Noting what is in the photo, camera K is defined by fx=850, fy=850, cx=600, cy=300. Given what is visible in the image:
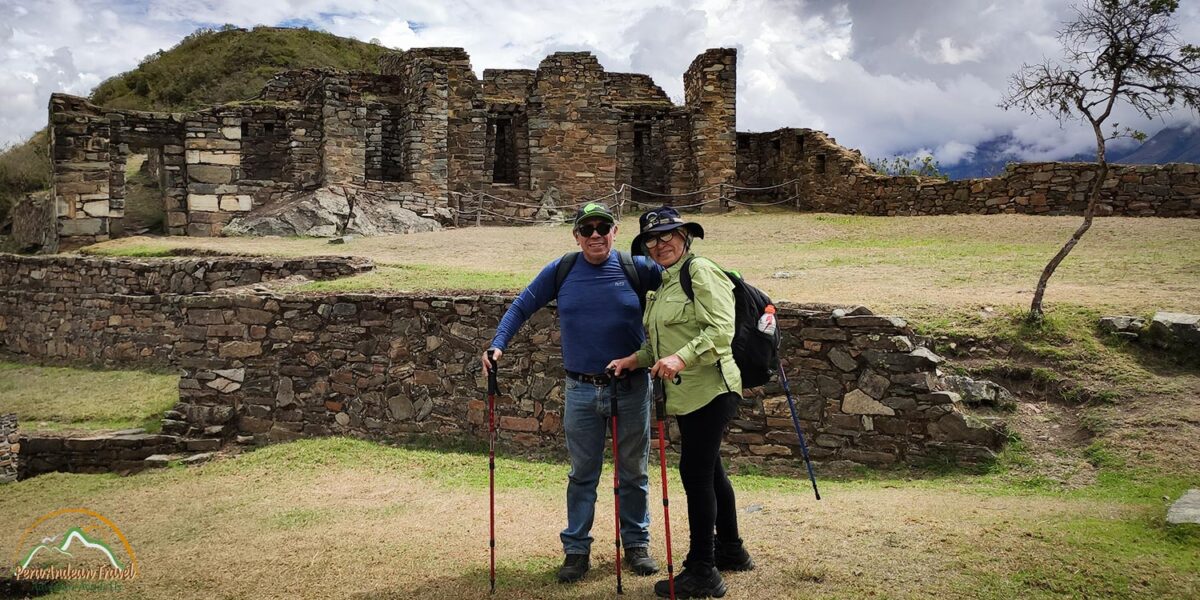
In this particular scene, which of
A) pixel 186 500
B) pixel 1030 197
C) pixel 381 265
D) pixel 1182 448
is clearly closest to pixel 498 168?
pixel 381 265

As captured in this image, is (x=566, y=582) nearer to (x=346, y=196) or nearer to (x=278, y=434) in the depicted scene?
(x=278, y=434)

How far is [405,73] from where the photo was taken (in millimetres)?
24281

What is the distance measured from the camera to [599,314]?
16.4ft

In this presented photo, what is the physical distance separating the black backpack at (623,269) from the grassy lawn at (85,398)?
725 cm

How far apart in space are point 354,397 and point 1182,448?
767cm

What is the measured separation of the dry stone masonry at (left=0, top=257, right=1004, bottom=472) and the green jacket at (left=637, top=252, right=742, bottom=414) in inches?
132

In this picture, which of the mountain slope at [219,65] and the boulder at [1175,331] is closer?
the boulder at [1175,331]

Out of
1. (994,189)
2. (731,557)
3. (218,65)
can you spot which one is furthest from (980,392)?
(218,65)

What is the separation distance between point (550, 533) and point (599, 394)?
1541 millimetres

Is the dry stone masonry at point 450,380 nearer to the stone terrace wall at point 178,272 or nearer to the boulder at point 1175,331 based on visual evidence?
the boulder at point 1175,331

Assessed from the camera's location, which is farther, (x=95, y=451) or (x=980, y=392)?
(x=95, y=451)

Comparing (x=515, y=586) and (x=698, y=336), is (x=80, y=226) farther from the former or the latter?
(x=698, y=336)

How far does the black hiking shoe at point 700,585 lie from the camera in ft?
14.7

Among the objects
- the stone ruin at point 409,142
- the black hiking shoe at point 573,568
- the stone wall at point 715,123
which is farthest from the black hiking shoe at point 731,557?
the stone wall at point 715,123
